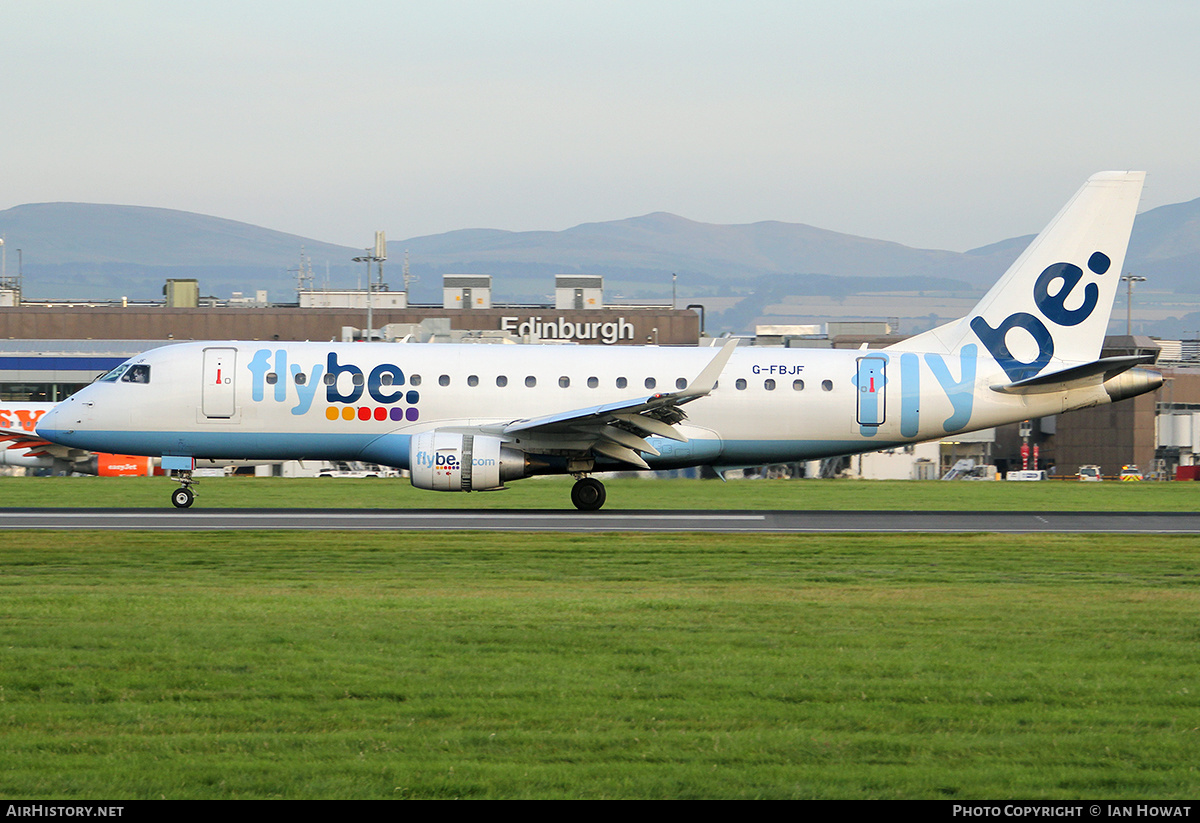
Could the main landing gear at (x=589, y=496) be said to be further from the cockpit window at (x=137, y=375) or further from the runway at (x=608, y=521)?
the cockpit window at (x=137, y=375)

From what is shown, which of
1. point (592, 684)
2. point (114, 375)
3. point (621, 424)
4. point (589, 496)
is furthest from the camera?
point (589, 496)

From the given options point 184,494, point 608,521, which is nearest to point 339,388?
point 184,494

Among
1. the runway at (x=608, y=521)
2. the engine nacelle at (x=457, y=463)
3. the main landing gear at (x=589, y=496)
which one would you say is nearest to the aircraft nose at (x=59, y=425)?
the runway at (x=608, y=521)

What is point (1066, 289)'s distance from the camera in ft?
102

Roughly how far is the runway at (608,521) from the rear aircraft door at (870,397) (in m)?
2.27

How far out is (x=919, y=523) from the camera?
89.9ft

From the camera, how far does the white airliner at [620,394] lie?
1128 inches

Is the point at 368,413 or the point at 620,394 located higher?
the point at 620,394

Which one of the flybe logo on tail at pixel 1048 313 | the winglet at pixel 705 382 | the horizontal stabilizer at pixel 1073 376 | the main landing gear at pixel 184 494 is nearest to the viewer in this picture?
the winglet at pixel 705 382

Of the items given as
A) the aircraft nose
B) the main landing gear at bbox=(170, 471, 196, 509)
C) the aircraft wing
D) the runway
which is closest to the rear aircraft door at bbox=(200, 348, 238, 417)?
the main landing gear at bbox=(170, 471, 196, 509)

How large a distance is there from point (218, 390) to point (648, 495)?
13.5 m

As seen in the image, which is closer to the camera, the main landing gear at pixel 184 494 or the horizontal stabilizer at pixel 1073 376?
the horizontal stabilizer at pixel 1073 376

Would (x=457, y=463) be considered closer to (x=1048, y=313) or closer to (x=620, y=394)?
(x=620, y=394)
